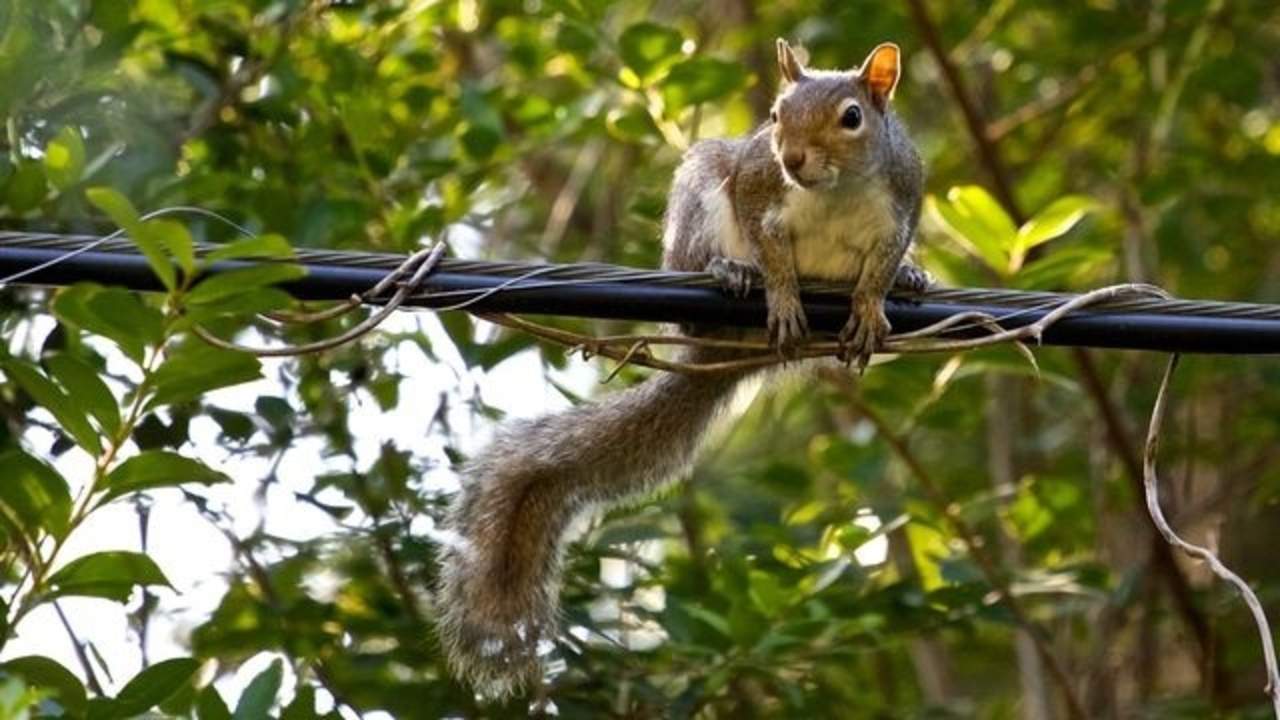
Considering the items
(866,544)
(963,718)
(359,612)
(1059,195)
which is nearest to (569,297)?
(359,612)

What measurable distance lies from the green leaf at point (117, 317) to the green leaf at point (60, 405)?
0.30ft

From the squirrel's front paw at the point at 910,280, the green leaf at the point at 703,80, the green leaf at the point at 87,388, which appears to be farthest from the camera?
the green leaf at the point at 703,80

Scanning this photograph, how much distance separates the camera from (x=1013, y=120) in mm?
4941

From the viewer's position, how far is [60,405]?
95.0 inches

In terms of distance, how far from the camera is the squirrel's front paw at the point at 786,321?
9.87 feet

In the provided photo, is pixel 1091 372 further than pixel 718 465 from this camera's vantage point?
No

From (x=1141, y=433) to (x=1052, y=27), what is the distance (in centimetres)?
99

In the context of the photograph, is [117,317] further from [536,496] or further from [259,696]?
[536,496]

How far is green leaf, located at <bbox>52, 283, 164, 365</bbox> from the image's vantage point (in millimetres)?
2299

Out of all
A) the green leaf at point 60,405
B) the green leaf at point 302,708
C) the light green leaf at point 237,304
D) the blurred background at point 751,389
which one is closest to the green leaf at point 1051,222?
the blurred background at point 751,389

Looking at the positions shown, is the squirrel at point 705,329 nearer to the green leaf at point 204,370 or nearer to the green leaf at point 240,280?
the green leaf at point 204,370

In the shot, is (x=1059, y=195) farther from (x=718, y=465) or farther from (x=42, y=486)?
(x=42, y=486)

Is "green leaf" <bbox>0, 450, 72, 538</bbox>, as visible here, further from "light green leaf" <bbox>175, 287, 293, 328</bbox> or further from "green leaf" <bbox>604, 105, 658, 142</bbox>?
"green leaf" <bbox>604, 105, 658, 142</bbox>

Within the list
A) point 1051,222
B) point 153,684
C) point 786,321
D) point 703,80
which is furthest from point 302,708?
point 703,80
